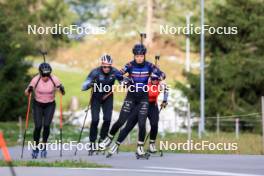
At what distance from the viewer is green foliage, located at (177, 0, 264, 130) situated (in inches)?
1599

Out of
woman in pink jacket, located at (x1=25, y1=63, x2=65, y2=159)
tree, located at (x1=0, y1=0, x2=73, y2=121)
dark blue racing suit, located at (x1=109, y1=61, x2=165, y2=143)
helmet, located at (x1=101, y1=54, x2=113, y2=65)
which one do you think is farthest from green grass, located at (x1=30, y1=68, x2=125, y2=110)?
dark blue racing suit, located at (x1=109, y1=61, x2=165, y2=143)

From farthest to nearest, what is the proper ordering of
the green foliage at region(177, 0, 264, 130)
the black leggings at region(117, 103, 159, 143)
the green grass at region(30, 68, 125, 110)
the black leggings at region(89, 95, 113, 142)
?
the green grass at region(30, 68, 125, 110) < the green foliage at region(177, 0, 264, 130) < the black leggings at region(89, 95, 113, 142) < the black leggings at region(117, 103, 159, 143)

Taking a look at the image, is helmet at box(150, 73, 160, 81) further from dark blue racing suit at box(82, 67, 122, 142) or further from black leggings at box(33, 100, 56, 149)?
black leggings at box(33, 100, 56, 149)

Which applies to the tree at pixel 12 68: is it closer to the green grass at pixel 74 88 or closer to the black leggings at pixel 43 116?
the green grass at pixel 74 88

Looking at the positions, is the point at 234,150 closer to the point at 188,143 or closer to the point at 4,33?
the point at 188,143

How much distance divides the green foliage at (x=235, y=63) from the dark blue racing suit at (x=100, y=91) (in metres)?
21.4

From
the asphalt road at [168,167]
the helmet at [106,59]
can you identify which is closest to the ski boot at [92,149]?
the asphalt road at [168,167]

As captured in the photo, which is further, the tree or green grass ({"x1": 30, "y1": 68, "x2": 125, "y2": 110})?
green grass ({"x1": 30, "y1": 68, "x2": 125, "y2": 110})

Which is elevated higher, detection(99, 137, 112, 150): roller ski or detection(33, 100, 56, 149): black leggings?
detection(33, 100, 56, 149): black leggings

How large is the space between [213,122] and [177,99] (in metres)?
6.54

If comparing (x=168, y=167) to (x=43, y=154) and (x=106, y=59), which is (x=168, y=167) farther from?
(x=43, y=154)

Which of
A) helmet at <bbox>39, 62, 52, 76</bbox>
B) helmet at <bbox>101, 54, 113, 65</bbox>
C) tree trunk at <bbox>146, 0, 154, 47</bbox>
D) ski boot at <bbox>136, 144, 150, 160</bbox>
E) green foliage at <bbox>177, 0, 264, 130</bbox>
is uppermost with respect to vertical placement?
tree trunk at <bbox>146, 0, 154, 47</bbox>

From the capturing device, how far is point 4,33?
44.7 m

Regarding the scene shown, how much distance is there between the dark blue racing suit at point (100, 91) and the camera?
Answer: 61.8 feet
